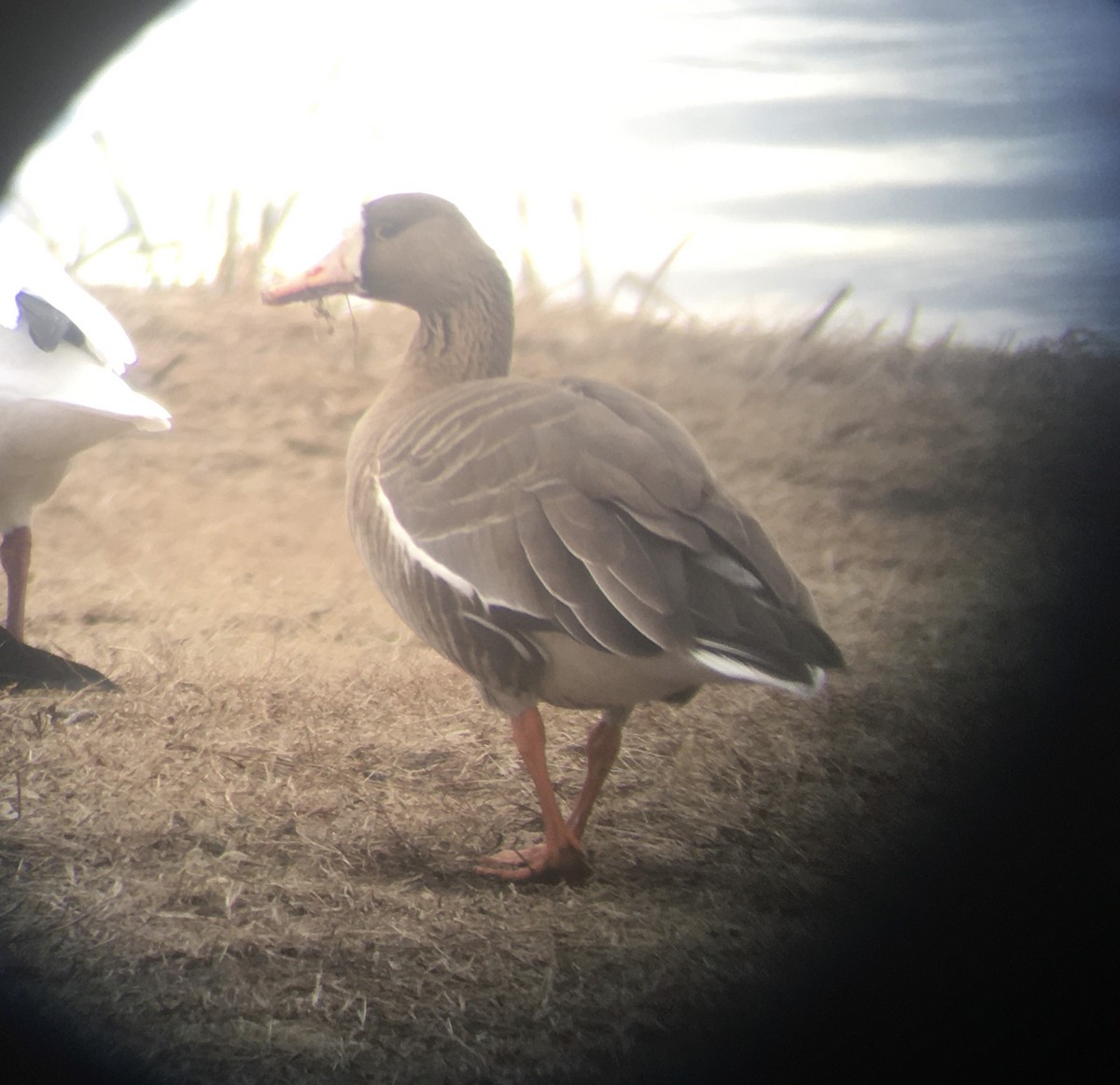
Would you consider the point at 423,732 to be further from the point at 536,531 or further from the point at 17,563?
the point at 17,563

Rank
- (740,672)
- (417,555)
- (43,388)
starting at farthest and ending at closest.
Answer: (43,388) → (417,555) → (740,672)

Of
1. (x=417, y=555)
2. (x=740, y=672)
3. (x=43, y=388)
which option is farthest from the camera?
(x=43, y=388)

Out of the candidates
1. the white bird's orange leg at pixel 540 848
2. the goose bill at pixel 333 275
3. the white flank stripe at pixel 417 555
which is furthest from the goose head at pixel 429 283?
the white bird's orange leg at pixel 540 848

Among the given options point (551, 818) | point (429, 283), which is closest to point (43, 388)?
point (429, 283)

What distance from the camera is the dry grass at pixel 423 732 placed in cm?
119

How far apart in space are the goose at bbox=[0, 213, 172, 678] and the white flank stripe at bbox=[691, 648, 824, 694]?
0.75m

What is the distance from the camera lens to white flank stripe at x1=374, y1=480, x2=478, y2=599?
1.23 meters

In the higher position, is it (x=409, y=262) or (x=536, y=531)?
(x=409, y=262)

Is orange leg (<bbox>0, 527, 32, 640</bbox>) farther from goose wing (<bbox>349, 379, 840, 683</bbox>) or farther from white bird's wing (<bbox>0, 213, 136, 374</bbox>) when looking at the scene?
goose wing (<bbox>349, 379, 840, 683</bbox>)

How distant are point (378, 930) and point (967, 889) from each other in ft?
2.22

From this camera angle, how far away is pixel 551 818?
4.17ft

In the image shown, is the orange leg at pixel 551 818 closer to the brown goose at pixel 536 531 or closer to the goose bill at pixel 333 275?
the brown goose at pixel 536 531

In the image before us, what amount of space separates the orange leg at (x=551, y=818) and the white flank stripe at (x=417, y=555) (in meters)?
0.17

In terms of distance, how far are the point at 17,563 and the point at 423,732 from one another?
1.85 ft
